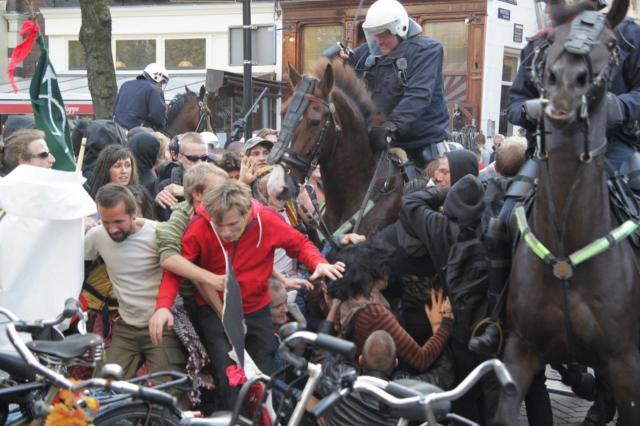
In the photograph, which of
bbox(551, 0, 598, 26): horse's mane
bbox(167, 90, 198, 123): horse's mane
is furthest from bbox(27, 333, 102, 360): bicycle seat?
bbox(167, 90, 198, 123): horse's mane

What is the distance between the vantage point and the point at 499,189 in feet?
19.8

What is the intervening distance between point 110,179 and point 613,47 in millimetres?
3691

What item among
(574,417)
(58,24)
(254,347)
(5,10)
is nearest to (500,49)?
(58,24)

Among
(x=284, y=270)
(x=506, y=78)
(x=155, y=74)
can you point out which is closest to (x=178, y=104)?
(x=155, y=74)

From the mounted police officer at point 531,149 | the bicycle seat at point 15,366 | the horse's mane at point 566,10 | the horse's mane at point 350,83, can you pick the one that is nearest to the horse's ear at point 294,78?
the horse's mane at point 350,83

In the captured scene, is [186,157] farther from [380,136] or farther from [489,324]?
[489,324]

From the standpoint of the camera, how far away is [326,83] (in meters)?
6.58

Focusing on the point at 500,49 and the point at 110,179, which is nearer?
the point at 110,179

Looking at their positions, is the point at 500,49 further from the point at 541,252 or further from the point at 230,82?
the point at 541,252

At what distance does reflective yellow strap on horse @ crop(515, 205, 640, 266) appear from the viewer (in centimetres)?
474

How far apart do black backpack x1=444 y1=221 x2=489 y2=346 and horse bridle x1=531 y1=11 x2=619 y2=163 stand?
1127mm

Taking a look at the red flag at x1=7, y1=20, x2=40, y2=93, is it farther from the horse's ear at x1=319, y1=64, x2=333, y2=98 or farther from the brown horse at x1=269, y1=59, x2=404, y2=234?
the horse's ear at x1=319, y1=64, x2=333, y2=98

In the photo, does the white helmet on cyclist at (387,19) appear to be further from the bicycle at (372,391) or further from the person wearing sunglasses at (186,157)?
the bicycle at (372,391)

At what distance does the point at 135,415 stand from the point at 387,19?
381cm
